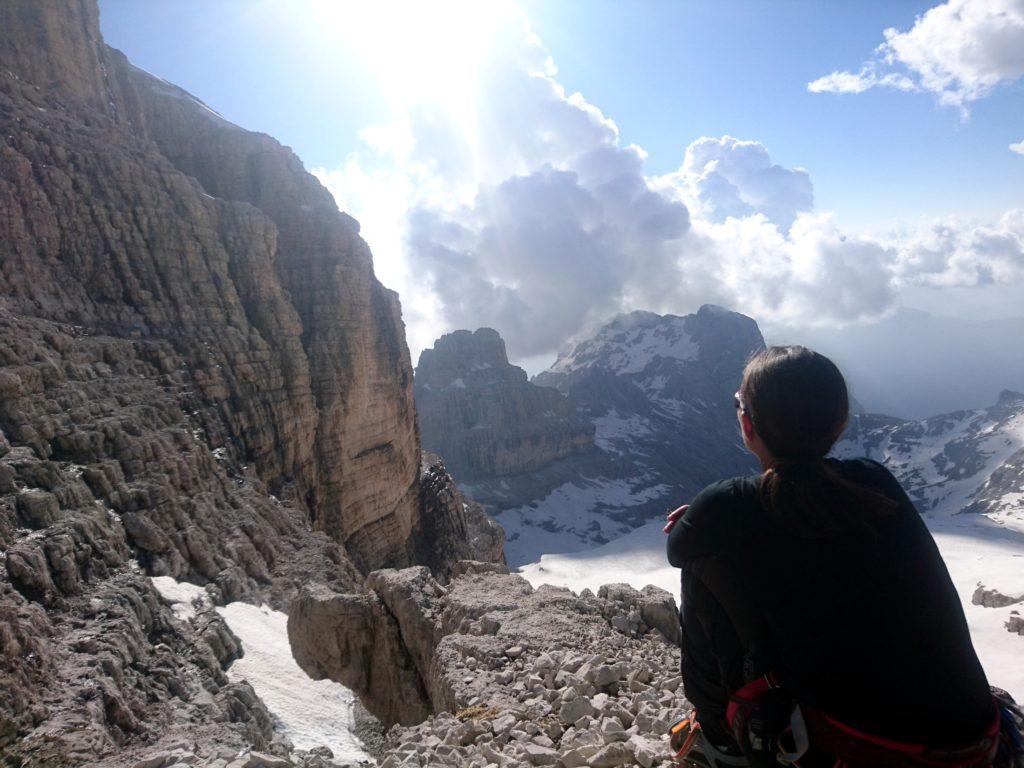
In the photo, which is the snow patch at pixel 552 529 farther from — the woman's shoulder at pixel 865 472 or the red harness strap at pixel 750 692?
the woman's shoulder at pixel 865 472

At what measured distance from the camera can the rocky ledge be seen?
18.4 feet

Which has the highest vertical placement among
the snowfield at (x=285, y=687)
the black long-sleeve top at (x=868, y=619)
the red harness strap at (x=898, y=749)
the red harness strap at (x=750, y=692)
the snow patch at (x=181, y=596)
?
the black long-sleeve top at (x=868, y=619)

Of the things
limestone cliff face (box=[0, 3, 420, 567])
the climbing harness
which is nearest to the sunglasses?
the climbing harness

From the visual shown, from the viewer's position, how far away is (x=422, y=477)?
56.2m

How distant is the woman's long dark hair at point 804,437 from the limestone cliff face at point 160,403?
7.87 m

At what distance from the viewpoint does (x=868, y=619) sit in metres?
2.81

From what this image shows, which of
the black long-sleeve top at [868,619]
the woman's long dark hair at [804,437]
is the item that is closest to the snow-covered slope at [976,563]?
the black long-sleeve top at [868,619]

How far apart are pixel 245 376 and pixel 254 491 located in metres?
6.41

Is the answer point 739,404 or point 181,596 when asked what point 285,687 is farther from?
point 739,404

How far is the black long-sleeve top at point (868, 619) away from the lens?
2736mm

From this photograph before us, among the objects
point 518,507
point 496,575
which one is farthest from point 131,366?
point 518,507

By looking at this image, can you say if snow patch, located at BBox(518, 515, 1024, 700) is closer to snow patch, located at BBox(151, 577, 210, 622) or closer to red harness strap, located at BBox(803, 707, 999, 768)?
snow patch, located at BBox(151, 577, 210, 622)

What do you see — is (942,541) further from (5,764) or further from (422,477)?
(5,764)

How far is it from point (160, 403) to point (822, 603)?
2694 cm
